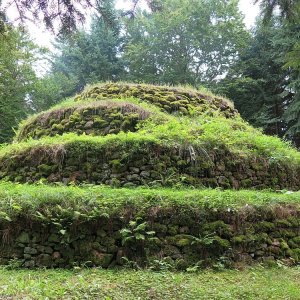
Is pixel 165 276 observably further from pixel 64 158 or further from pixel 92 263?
pixel 64 158

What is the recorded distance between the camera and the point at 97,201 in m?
5.49

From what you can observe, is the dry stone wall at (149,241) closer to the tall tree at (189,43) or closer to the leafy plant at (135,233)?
the leafy plant at (135,233)

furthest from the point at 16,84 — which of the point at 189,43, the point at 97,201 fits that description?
the point at 97,201

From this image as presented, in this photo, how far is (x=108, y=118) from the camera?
911 centimetres

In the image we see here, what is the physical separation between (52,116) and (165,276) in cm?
642

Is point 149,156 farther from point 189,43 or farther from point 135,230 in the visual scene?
point 189,43

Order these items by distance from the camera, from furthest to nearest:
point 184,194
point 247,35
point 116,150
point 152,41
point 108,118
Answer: point 152,41
point 247,35
point 108,118
point 116,150
point 184,194

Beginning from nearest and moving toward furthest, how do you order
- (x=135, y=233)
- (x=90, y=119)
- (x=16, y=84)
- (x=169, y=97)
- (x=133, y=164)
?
(x=135, y=233)
(x=133, y=164)
(x=90, y=119)
(x=169, y=97)
(x=16, y=84)

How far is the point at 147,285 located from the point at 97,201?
1.64 metres

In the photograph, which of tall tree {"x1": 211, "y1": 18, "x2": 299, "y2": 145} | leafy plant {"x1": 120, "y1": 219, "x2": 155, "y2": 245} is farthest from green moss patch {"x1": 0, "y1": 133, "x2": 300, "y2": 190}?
tall tree {"x1": 211, "y1": 18, "x2": 299, "y2": 145}

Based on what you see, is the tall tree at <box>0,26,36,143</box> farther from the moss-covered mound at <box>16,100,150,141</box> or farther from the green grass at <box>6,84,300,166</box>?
the green grass at <box>6,84,300,166</box>

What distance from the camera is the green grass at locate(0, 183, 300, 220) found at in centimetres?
530

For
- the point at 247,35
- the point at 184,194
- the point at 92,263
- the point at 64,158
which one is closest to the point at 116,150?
the point at 64,158

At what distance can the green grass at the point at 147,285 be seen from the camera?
3921 millimetres
